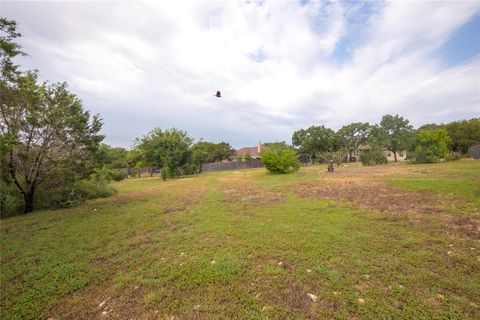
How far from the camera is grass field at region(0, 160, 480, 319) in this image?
2.39 metres

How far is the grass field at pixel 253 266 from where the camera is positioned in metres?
2.39

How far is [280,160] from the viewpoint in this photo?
820 inches

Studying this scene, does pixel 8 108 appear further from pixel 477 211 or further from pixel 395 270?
pixel 477 211

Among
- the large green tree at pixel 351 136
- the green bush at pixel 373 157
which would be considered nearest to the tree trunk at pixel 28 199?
the green bush at pixel 373 157

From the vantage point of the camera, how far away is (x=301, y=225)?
497 centimetres

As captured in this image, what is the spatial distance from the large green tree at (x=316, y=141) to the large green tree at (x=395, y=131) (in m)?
9.58

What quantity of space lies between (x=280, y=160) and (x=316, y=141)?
27.0m

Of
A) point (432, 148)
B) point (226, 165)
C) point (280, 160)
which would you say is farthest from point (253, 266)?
point (226, 165)

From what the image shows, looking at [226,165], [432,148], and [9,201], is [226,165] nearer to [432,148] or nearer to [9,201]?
[432,148]

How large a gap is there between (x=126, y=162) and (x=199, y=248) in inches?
1276

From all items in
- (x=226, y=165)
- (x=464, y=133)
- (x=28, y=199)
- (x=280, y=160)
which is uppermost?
(x=464, y=133)

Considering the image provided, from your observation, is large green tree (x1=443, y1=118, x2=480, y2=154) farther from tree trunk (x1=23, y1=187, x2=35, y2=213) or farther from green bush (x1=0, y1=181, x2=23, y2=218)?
green bush (x1=0, y1=181, x2=23, y2=218)

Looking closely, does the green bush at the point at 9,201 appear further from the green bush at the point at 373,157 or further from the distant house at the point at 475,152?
the distant house at the point at 475,152

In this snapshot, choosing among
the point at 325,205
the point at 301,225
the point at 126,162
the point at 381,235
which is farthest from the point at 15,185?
the point at 126,162
